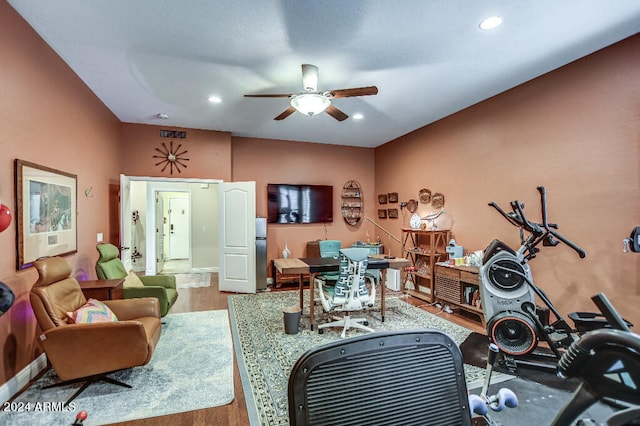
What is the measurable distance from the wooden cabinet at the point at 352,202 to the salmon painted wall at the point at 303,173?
0.31ft

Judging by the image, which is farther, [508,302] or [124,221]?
[124,221]

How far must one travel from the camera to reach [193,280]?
→ 6.50 m

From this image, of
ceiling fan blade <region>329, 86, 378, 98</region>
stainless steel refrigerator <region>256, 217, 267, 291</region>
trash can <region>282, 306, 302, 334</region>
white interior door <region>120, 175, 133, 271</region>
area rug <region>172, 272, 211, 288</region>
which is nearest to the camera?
ceiling fan blade <region>329, 86, 378, 98</region>

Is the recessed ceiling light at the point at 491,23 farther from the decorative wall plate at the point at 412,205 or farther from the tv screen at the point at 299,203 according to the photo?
the tv screen at the point at 299,203

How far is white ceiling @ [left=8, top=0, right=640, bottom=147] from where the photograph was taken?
2365 millimetres

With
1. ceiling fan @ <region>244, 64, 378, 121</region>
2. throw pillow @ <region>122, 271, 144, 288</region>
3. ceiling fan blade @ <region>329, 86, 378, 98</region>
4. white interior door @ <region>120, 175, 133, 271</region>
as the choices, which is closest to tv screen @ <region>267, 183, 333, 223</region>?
white interior door @ <region>120, 175, 133, 271</region>

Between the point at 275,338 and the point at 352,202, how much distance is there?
4003 millimetres

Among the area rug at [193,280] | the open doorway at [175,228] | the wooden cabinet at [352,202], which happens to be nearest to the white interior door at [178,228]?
the open doorway at [175,228]

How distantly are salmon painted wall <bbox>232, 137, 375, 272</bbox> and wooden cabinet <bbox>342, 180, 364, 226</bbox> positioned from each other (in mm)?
94

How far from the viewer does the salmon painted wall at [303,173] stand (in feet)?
20.3

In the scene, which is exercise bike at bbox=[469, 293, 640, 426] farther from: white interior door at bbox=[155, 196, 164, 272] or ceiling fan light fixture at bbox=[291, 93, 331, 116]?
white interior door at bbox=[155, 196, 164, 272]

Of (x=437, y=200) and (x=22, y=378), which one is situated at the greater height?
(x=437, y=200)

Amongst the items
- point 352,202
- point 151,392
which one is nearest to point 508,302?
point 151,392

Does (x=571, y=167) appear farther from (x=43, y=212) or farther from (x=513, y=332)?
(x=43, y=212)
